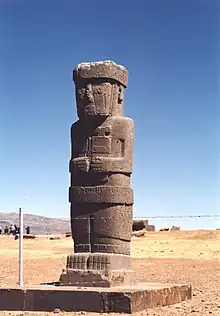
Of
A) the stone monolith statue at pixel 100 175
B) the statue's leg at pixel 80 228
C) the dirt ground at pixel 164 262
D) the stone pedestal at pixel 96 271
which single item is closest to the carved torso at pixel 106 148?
the stone monolith statue at pixel 100 175

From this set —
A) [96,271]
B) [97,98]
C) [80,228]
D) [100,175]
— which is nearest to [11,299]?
[96,271]

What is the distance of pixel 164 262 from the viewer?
24.2 m

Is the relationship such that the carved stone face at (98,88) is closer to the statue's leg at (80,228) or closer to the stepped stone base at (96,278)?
the statue's leg at (80,228)

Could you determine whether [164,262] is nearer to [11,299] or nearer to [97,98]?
[97,98]

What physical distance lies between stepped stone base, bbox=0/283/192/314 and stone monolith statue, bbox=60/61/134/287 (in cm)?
86

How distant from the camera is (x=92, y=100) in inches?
570

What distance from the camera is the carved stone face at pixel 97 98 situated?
14461 mm

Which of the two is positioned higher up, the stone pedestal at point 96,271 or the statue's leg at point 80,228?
the statue's leg at point 80,228

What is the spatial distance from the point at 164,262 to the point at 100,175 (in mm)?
10735

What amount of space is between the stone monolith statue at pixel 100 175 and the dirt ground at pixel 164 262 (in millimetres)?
1771

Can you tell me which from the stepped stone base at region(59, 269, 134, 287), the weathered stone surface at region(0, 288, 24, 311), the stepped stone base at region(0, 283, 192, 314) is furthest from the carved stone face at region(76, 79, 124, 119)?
the weathered stone surface at region(0, 288, 24, 311)

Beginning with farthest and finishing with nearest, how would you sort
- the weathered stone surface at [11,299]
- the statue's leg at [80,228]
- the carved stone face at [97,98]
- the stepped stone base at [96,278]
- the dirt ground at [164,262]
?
the carved stone face at [97,98] → the statue's leg at [80,228] → the dirt ground at [164,262] → the stepped stone base at [96,278] → the weathered stone surface at [11,299]

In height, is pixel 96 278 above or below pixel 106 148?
below

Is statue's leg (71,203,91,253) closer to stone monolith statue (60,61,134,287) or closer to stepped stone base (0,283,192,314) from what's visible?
stone monolith statue (60,61,134,287)
